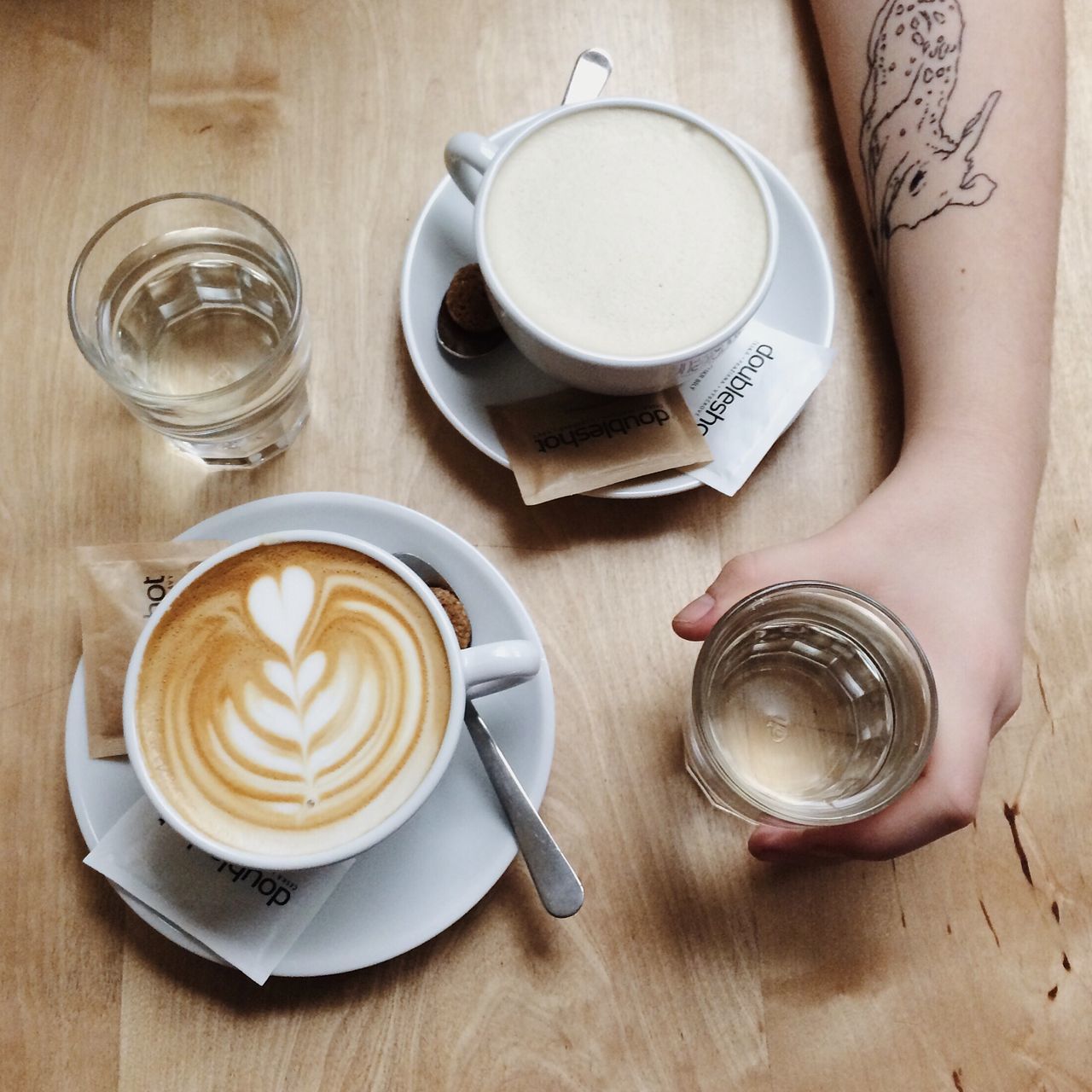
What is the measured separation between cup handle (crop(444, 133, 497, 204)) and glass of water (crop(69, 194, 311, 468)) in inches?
6.3

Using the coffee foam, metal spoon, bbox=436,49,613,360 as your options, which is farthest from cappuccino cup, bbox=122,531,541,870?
metal spoon, bbox=436,49,613,360

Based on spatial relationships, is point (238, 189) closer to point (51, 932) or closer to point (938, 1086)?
point (51, 932)

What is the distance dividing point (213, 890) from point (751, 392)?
61 cm

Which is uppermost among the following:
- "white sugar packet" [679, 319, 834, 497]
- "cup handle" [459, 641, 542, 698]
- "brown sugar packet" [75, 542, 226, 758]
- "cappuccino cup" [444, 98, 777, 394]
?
"cappuccino cup" [444, 98, 777, 394]

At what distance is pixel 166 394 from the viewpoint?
782 millimetres

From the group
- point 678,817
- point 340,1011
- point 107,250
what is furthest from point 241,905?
point 107,250

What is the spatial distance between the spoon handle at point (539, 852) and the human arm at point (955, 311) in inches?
6.2

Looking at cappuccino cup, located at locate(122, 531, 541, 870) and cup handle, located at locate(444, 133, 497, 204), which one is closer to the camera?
cappuccino cup, located at locate(122, 531, 541, 870)

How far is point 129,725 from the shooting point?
656 mm

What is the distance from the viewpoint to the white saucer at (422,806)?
736mm

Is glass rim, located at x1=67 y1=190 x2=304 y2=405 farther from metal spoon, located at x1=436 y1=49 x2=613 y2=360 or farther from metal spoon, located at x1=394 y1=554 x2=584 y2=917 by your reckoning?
metal spoon, located at x1=394 y1=554 x2=584 y2=917

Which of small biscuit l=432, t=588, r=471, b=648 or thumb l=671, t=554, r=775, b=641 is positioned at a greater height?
thumb l=671, t=554, r=775, b=641

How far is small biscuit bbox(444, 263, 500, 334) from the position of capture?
82cm

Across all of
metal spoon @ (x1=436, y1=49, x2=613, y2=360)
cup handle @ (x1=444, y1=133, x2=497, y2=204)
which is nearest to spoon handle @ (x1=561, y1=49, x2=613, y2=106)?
metal spoon @ (x1=436, y1=49, x2=613, y2=360)
